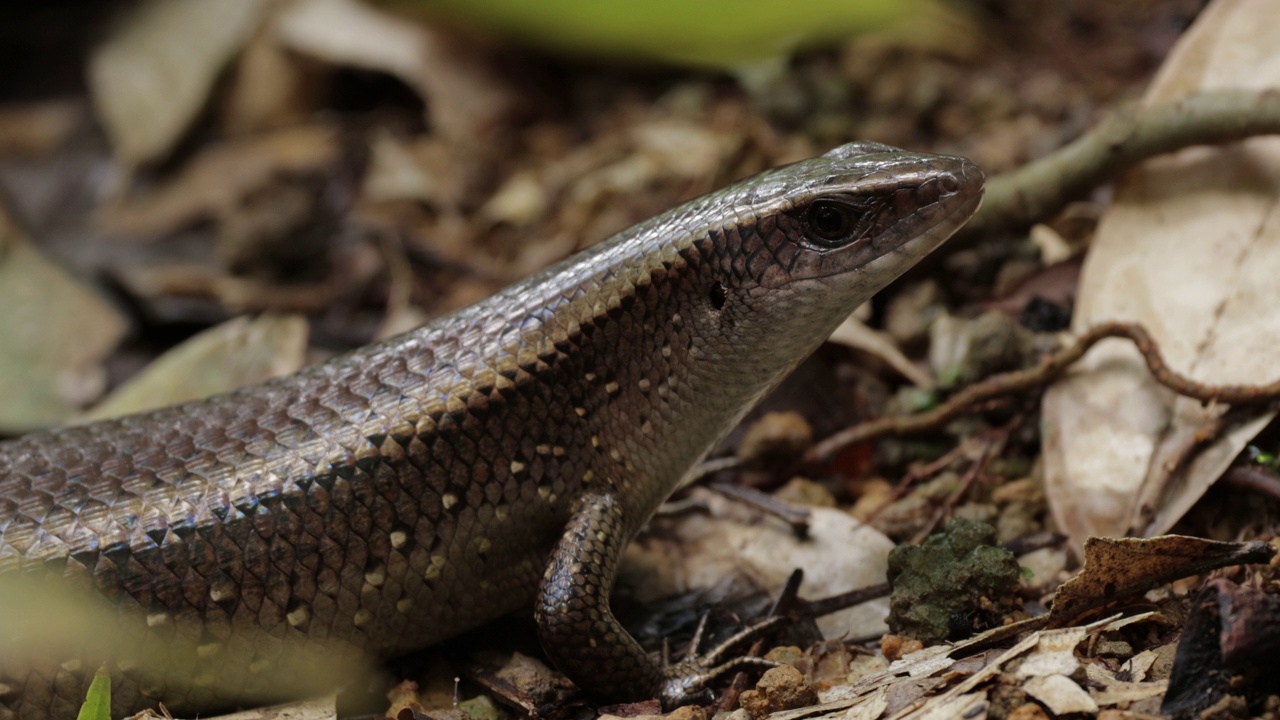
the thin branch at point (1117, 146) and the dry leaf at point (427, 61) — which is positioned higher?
the dry leaf at point (427, 61)

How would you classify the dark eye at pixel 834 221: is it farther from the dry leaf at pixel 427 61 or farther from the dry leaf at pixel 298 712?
the dry leaf at pixel 427 61

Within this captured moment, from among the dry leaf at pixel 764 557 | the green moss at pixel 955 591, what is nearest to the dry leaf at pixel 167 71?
the dry leaf at pixel 764 557

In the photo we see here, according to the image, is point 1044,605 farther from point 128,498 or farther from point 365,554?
point 128,498

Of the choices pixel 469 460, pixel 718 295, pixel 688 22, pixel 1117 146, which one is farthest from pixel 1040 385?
pixel 688 22

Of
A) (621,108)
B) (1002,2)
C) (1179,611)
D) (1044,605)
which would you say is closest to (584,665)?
(1044,605)

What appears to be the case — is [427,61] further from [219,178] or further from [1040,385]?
[1040,385]

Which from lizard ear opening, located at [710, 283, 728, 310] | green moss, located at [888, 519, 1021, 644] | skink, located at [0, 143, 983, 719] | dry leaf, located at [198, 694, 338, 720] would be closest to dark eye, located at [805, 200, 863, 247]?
skink, located at [0, 143, 983, 719]
